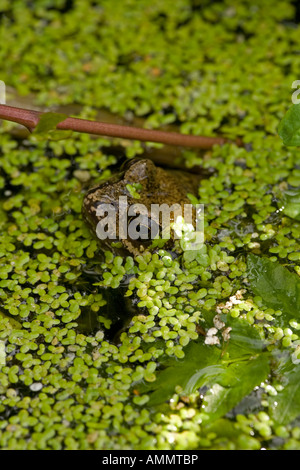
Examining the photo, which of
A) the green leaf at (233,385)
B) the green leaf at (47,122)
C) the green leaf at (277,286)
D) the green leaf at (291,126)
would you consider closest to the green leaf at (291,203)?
the green leaf at (277,286)

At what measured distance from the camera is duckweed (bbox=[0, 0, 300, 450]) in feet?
5.64

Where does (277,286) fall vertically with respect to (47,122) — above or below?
below

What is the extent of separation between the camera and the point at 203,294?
2002mm

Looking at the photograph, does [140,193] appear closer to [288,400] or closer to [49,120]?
[49,120]

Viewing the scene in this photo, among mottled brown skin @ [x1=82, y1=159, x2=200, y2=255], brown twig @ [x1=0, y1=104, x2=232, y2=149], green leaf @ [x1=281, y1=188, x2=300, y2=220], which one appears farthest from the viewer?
green leaf @ [x1=281, y1=188, x2=300, y2=220]

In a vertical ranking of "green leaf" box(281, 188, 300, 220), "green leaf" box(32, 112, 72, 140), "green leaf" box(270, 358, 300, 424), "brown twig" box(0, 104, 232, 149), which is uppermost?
"green leaf" box(32, 112, 72, 140)

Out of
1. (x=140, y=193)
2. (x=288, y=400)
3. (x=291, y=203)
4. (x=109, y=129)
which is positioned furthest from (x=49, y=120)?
(x=288, y=400)

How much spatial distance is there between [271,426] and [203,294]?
55 cm

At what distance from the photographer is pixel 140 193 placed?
216cm

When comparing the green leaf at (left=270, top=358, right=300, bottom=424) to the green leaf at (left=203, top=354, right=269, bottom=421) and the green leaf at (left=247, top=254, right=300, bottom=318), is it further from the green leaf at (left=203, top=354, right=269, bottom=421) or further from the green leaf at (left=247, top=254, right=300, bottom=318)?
the green leaf at (left=247, top=254, right=300, bottom=318)

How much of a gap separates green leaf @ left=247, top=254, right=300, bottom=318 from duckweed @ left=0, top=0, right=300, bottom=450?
1.7 inches

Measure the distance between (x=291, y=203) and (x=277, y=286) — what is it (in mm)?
514

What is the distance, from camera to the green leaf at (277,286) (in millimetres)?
1878

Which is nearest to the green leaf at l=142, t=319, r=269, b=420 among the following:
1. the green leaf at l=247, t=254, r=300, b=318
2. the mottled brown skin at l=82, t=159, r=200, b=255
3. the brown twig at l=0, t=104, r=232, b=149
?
the green leaf at l=247, t=254, r=300, b=318
